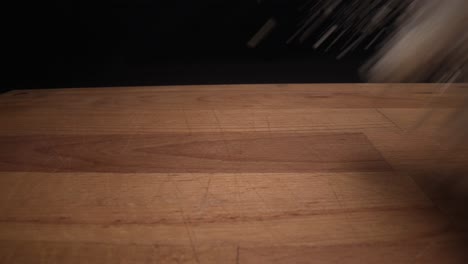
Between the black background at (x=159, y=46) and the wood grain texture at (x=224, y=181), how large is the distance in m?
0.15

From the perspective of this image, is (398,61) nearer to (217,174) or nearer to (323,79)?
(217,174)

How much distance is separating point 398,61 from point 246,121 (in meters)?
0.19

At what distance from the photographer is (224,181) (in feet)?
0.86

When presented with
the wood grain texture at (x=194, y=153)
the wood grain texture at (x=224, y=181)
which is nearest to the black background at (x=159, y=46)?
the wood grain texture at (x=224, y=181)

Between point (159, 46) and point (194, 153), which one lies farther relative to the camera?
point (159, 46)

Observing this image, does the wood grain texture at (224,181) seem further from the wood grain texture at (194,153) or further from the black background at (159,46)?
the black background at (159,46)

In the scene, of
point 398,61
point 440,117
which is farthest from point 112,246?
point 440,117

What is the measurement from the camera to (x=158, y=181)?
263 mm

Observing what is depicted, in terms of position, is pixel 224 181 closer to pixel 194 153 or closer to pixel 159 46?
pixel 194 153

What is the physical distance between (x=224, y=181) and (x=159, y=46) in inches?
14.7

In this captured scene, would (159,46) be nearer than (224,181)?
No

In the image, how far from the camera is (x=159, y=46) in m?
0.57

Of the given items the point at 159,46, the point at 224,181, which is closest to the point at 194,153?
the point at 224,181

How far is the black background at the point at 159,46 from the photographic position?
548mm
